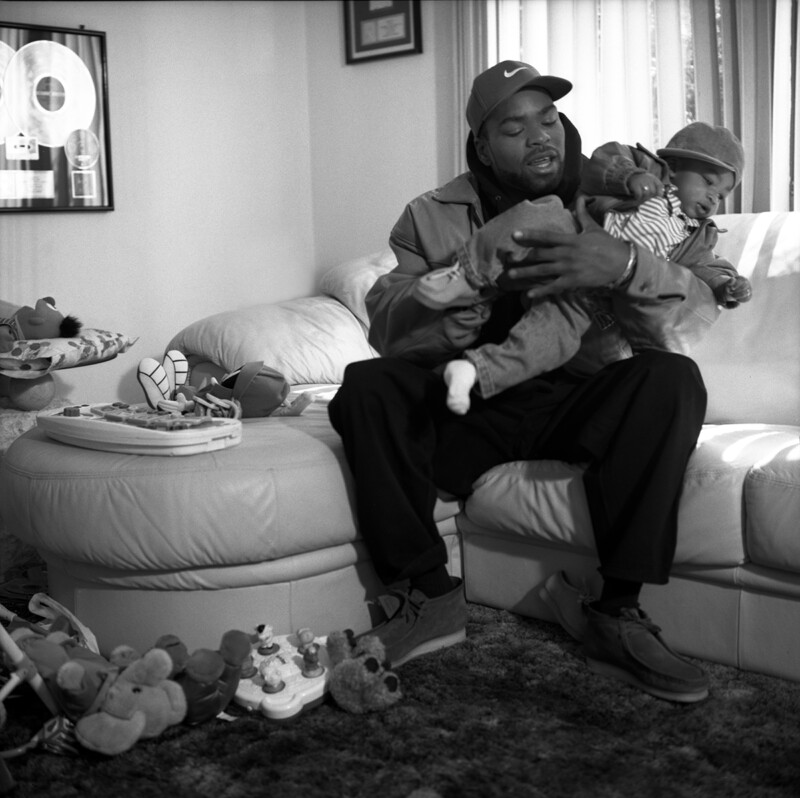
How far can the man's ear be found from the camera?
7.31ft

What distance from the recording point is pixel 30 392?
2711 mm

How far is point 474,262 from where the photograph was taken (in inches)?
74.7

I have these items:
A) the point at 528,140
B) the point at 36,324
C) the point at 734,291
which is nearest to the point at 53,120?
the point at 36,324

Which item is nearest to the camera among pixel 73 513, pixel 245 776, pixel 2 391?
pixel 245 776

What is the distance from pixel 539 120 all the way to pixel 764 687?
119 cm

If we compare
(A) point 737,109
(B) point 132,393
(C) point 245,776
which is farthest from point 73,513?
(A) point 737,109

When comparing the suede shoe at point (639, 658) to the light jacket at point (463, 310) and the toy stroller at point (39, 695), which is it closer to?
the light jacket at point (463, 310)

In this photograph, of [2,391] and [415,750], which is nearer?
[415,750]

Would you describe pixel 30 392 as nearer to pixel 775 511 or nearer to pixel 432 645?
pixel 432 645

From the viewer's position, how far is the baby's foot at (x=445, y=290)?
188 cm

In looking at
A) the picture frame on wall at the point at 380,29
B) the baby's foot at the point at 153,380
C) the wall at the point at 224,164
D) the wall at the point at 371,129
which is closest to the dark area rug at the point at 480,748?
the baby's foot at the point at 153,380

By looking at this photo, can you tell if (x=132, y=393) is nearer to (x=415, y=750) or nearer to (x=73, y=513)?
(x=73, y=513)

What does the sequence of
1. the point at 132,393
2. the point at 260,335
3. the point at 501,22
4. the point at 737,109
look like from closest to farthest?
the point at 737,109 → the point at 260,335 → the point at 501,22 → the point at 132,393

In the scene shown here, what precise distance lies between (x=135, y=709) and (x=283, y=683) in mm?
276
